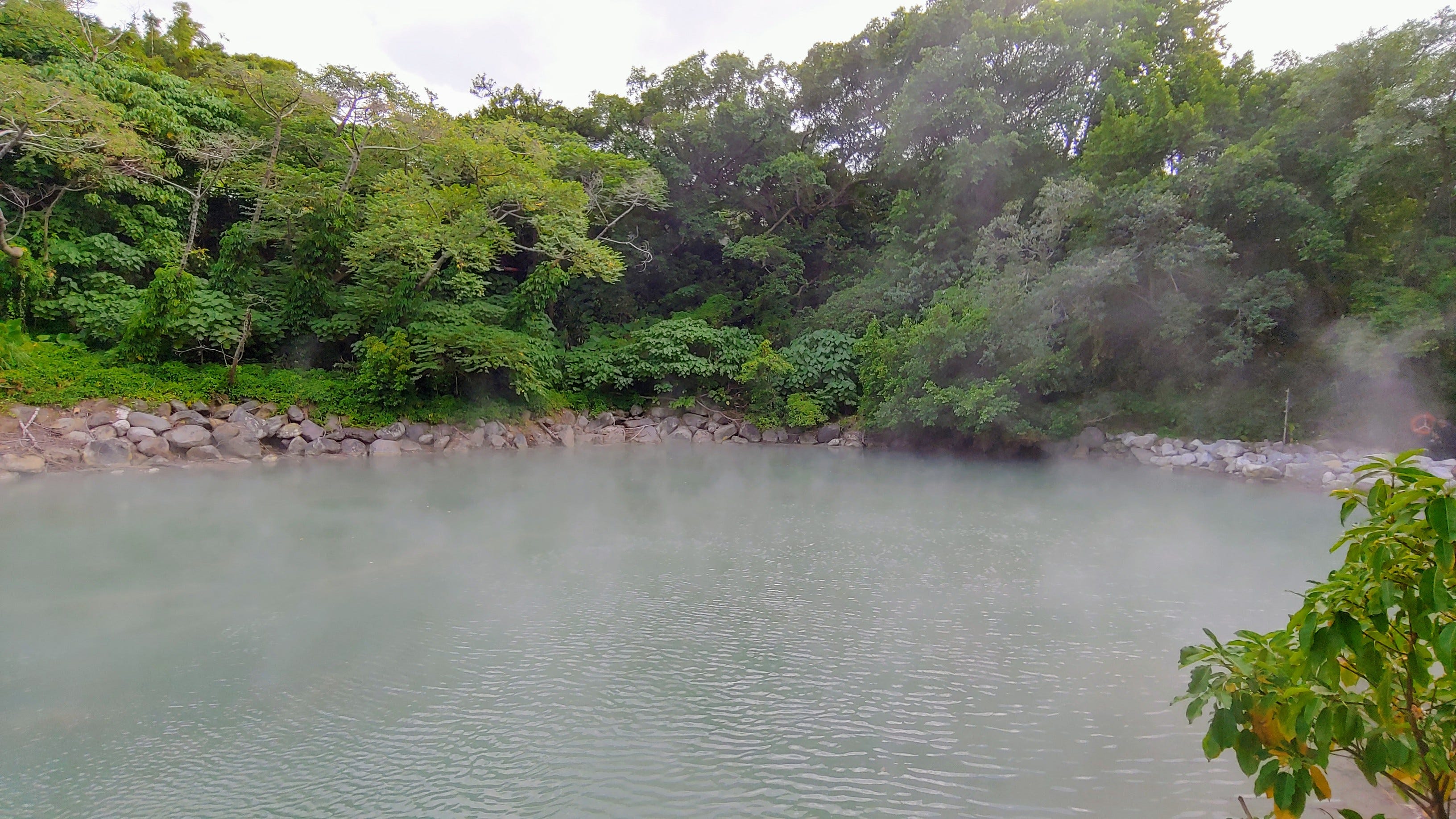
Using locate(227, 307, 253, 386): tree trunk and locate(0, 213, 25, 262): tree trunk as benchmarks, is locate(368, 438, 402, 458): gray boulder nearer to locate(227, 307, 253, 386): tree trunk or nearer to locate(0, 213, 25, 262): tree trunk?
locate(227, 307, 253, 386): tree trunk

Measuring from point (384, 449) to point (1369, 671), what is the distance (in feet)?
34.0

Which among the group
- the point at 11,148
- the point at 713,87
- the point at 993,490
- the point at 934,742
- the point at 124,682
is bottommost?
the point at 124,682

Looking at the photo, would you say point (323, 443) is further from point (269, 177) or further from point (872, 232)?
point (872, 232)

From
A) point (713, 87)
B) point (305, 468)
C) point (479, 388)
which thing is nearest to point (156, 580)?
point (305, 468)

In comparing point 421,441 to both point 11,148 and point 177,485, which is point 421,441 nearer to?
point 177,485

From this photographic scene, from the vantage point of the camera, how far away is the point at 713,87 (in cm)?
1570

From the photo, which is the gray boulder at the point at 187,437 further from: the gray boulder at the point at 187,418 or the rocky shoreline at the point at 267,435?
the gray boulder at the point at 187,418

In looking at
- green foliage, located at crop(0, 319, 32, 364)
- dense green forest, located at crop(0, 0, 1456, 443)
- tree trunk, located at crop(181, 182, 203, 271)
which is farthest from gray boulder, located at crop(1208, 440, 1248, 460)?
green foliage, located at crop(0, 319, 32, 364)

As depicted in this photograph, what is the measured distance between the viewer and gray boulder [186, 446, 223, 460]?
852 cm

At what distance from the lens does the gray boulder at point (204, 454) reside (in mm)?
8516

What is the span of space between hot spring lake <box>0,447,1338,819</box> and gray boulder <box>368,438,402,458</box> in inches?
113

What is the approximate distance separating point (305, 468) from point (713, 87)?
1131cm

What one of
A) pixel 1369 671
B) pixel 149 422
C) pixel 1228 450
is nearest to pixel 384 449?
pixel 149 422

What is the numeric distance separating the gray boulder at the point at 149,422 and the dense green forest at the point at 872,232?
68cm
